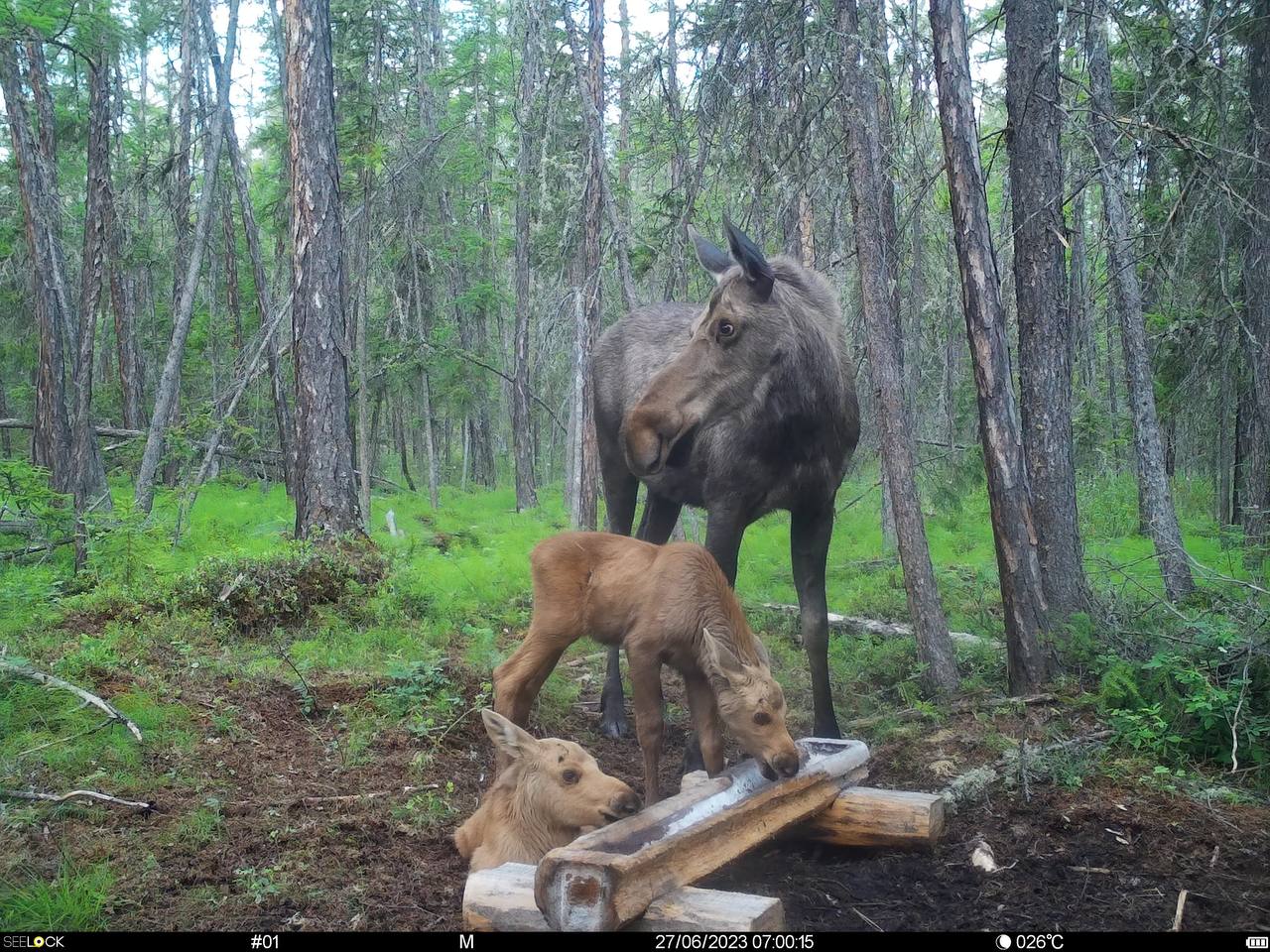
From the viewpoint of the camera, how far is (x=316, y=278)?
10.6 meters

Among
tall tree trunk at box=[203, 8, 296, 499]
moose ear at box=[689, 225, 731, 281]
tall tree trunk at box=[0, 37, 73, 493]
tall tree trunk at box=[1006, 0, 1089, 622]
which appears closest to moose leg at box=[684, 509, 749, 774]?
moose ear at box=[689, 225, 731, 281]

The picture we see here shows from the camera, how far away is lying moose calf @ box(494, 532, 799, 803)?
5.04 meters

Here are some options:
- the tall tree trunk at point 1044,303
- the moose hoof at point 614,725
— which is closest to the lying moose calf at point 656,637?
the moose hoof at point 614,725

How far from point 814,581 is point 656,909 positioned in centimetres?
347

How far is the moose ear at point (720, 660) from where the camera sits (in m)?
5.05

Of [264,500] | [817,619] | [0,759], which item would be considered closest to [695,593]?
[817,619]

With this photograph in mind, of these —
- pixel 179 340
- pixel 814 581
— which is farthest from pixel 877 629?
pixel 179 340

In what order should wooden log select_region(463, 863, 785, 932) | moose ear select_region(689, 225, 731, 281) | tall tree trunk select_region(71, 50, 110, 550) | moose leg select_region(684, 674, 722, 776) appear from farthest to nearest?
1. tall tree trunk select_region(71, 50, 110, 550)
2. moose ear select_region(689, 225, 731, 281)
3. moose leg select_region(684, 674, 722, 776)
4. wooden log select_region(463, 863, 785, 932)

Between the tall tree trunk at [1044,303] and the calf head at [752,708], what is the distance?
3.50m

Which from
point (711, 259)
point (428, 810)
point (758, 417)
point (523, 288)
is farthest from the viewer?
point (523, 288)

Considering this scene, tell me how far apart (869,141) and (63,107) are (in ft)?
77.6

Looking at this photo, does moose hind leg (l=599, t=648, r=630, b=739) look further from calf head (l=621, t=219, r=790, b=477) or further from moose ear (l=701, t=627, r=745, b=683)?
moose ear (l=701, t=627, r=745, b=683)

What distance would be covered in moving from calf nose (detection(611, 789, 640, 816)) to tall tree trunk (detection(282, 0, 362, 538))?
661 cm

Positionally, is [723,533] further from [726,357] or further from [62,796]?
[62,796]
